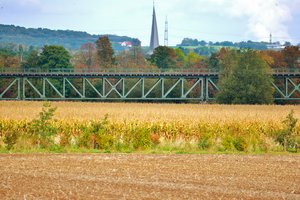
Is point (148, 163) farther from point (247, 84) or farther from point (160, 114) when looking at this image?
point (247, 84)

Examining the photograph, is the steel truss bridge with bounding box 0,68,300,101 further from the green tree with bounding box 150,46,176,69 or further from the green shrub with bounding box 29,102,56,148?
the green shrub with bounding box 29,102,56,148

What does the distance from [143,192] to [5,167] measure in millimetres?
7122

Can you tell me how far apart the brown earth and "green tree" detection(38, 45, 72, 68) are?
10480 centimetres

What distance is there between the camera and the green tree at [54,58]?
137 meters

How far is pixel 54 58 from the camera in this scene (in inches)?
5418

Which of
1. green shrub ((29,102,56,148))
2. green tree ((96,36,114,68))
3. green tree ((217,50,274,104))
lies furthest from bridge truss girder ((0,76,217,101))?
green shrub ((29,102,56,148))

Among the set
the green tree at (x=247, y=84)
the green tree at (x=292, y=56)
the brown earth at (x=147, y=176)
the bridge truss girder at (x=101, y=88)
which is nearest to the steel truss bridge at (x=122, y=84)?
the bridge truss girder at (x=101, y=88)

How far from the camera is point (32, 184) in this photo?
24484mm

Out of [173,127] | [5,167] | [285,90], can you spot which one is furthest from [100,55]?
[5,167]

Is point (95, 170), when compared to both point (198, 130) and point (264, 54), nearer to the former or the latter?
point (198, 130)

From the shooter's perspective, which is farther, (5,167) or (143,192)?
(5,167)

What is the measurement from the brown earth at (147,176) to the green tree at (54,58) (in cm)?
10480

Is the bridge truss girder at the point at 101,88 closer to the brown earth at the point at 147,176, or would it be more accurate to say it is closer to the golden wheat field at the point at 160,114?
the golden wheat field at the point at 160,114

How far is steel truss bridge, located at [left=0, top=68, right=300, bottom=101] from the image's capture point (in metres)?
116
